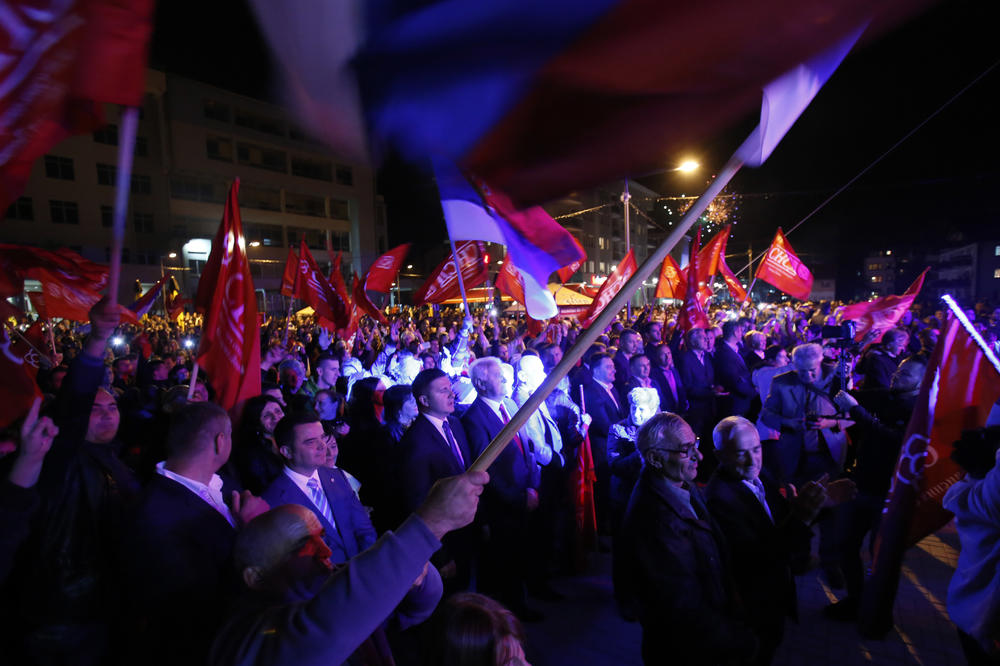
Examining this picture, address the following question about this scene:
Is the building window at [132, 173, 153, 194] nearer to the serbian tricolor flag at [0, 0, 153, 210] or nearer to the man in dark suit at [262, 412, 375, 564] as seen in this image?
the man in dark suit at [262, 412, 375, 564]

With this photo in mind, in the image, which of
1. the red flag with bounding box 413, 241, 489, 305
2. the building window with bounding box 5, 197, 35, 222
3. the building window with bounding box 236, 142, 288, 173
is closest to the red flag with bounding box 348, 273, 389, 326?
the red flag with bounding box 413, 241, 489, 305

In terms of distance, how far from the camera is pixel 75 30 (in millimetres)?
1525

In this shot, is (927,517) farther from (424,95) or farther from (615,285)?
(615,285)

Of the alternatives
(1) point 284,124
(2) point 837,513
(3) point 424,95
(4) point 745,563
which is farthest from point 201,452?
(1) point 284,124

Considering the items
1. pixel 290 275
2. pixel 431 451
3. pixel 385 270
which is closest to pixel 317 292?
pixel 385 270

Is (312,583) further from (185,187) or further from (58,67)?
(185,187)

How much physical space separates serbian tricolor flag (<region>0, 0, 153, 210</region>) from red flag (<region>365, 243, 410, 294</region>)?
7.10 m

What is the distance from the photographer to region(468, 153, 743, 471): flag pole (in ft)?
4.78

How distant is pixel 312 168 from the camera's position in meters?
47.2

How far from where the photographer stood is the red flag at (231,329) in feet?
12.8

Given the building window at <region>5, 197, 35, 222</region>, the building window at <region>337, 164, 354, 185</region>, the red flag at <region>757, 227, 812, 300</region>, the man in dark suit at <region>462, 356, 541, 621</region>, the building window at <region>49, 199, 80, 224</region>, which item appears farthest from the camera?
the building window at <region>337, 164, 354, 185</region>

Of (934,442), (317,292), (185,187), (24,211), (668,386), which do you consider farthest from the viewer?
(185,187)

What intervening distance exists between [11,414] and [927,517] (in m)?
5.20

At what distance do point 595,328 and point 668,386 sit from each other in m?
6.05
